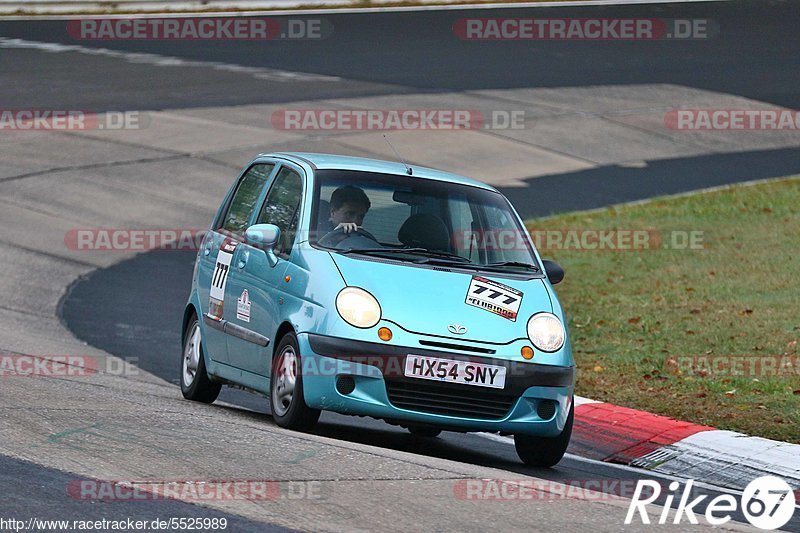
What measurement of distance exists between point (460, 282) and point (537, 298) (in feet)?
1.63

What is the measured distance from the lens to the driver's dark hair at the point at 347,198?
906 cm

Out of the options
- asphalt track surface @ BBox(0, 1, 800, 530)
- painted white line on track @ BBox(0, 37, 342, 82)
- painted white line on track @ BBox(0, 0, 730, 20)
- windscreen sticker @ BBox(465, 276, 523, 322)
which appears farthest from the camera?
painted white line on track @ BBox(0, 0, 730, 20)

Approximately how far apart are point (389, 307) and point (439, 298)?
0.31 m

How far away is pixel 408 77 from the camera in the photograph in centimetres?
2933

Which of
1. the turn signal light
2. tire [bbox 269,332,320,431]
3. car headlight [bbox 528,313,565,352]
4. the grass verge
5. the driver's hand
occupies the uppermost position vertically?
the driver's hand

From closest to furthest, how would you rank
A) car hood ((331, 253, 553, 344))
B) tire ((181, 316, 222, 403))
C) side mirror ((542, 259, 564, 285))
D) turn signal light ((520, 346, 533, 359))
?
car hood ((331, 253, 553, 344))
turn signal light ((520, 346, 533, 359))
side mirror ((542, 259, 564, 285))
tire ((181, 316, 222, 403))

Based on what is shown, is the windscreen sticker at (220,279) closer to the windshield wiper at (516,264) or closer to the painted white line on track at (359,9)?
the windshield wiper at (516,264)

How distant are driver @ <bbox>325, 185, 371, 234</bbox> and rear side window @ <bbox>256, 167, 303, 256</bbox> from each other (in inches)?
9.4

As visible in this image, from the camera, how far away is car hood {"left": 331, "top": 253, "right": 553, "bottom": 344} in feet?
26.8

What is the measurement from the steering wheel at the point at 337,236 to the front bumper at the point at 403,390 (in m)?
0.77

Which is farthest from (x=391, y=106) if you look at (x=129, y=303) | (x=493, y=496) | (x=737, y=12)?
(x=493, y=496)

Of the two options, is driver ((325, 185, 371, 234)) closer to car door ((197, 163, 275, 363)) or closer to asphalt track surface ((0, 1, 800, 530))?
car door ((197, 163, 275, 363))

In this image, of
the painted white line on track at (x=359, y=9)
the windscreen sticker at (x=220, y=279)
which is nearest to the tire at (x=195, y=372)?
the windscreen sticker at (x=220, y=279)

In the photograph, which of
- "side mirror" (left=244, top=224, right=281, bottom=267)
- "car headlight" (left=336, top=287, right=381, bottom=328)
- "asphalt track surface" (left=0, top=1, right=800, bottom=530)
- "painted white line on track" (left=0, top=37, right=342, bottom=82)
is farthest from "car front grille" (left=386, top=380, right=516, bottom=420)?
"painted white line on track" (left=0, top=37, right=342, bottom=82)
